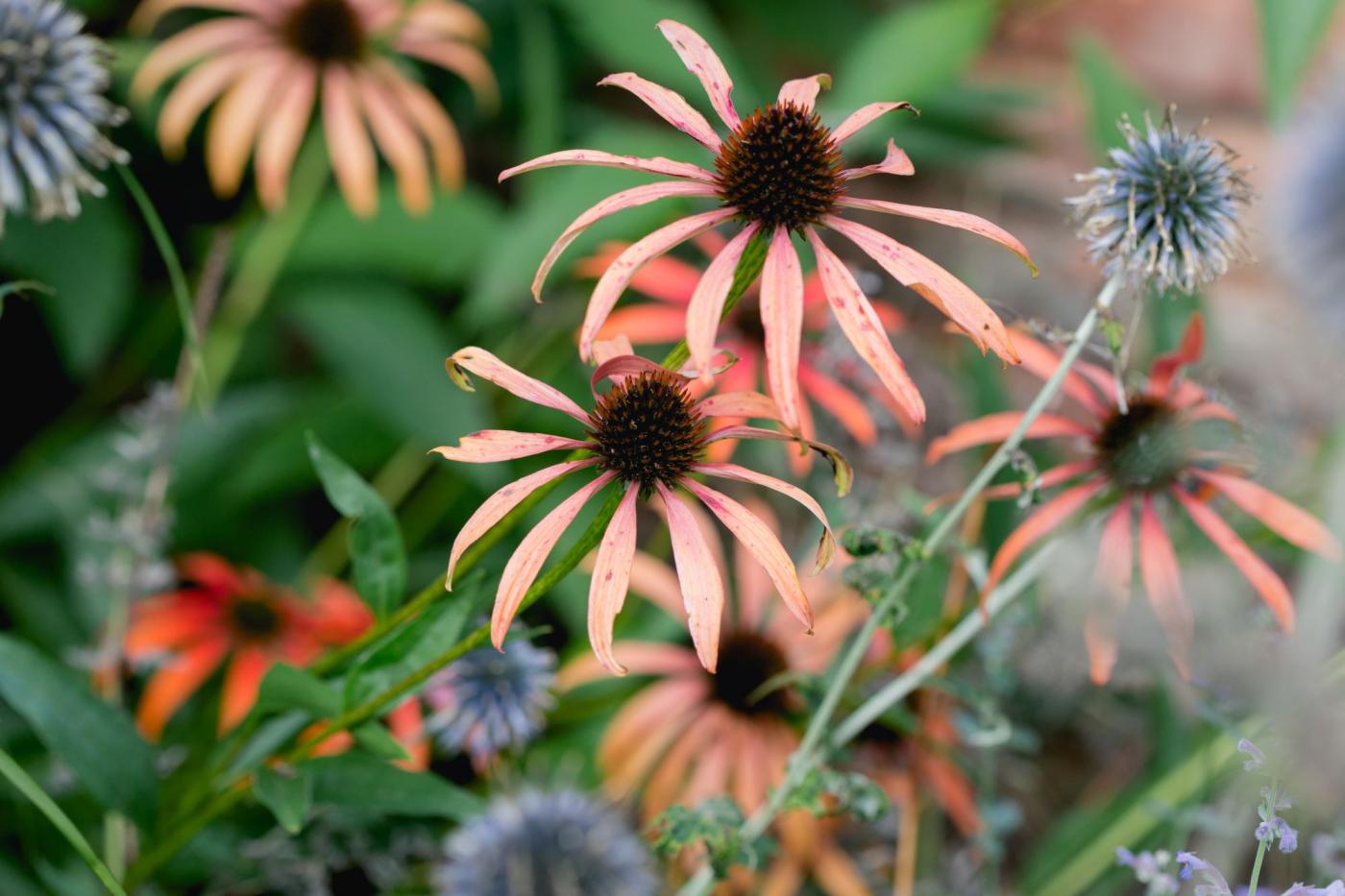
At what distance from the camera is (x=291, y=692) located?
43 centimetres

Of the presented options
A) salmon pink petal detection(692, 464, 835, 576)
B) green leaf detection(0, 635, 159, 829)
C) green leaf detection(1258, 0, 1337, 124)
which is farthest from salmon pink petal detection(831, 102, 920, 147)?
green leaf detection(1258, 0, 1337, 124)

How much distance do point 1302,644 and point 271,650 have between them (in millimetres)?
600

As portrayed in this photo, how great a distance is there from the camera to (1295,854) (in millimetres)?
790

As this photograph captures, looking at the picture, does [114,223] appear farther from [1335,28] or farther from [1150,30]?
[1335,28]

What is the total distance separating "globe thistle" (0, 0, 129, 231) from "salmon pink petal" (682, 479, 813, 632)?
0.85 ft

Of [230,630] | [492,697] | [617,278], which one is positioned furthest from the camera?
[230,630]

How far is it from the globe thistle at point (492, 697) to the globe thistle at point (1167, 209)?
304 mm

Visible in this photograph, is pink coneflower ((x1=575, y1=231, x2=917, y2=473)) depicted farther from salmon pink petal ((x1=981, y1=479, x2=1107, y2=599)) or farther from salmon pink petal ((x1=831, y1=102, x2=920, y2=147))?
salmon pink petal ((x1=831, y1=102, x2=920, y2=147))

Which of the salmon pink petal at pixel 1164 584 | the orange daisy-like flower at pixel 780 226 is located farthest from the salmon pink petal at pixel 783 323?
the salmon pink petal at pixel 1164 584

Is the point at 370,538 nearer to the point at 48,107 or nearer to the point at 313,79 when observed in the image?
the point at 48,107

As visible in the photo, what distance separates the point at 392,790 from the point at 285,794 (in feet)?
0.15

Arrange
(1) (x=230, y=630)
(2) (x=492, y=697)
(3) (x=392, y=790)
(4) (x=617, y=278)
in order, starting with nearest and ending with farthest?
(4) (x=617, y=278) < (3) (x=392, y=790) < (2) (x=492, y=697) < (1) (x=230, y=630)

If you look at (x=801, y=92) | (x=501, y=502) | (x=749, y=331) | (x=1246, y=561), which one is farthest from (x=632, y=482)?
(x=749, y=331)

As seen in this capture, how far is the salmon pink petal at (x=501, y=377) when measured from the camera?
388 mm
